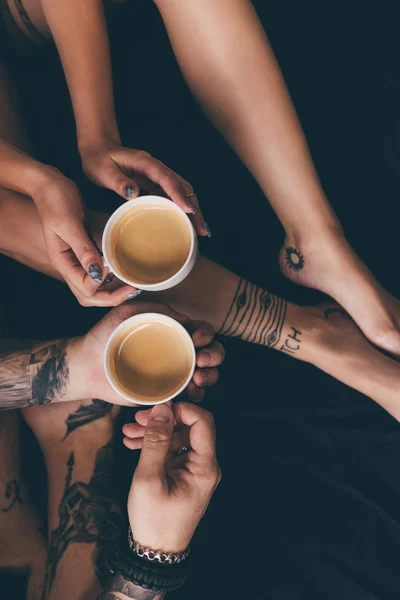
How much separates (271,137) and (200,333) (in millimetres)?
543

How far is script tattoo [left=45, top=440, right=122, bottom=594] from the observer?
1216mm

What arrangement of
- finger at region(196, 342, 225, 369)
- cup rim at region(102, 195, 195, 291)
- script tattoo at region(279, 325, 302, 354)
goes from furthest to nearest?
script tattoo at region(279, 325, 302, 354), finger at region(196, 342, 225, 369), cup rim at region(102, 195, 195, 291)

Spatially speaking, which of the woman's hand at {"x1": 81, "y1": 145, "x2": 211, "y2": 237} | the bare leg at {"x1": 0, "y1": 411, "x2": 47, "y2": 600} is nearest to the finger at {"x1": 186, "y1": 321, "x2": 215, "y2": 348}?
the woman's hand at {"x1": 81, "y1": 145, "x2": 211, "y2": 237}

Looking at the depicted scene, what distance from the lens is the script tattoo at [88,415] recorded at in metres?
1.36

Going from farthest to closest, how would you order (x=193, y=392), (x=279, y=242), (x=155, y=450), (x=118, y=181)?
(x=279, y=242) → (x=193, y=392) → (x=118, y=181) → (x=155, y=450)

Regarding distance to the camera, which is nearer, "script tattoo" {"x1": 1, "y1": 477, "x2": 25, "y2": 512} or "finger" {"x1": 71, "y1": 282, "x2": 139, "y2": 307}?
"finger" {"x1": 71, "y1": 282, "x2": 139, "y2": 307}

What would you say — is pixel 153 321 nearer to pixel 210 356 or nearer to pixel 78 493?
pixel 210 356

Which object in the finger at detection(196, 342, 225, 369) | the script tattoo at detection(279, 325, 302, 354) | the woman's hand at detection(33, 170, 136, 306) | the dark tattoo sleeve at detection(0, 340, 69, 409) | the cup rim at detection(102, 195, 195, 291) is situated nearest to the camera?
the cup rim at detection(102, 195, 195, 291)

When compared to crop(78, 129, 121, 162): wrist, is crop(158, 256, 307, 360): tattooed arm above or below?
below

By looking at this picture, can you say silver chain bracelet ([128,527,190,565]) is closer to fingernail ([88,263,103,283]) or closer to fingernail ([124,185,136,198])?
fingernail ([88,263,103,283])

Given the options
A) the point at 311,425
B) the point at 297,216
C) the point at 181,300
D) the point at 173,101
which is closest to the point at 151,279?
the point at 181,300

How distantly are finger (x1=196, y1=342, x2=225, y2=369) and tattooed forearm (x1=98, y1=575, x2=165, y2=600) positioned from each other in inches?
19.0

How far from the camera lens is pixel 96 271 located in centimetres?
100

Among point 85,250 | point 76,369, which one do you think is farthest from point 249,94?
point 76,369
